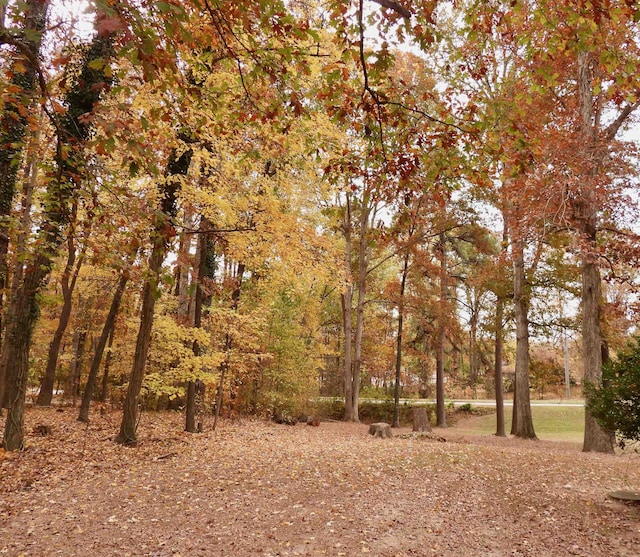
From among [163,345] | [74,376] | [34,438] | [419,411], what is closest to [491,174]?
[163,345]

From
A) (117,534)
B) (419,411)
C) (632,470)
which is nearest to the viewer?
(117,534)

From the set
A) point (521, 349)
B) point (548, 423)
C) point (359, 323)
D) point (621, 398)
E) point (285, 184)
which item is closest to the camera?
point (621, 398)

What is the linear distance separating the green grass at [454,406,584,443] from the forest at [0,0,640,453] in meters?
2.58

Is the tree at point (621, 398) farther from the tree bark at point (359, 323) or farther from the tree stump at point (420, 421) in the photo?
the tree bark at point (359, 323)

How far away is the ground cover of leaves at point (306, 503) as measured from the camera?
14.6ft

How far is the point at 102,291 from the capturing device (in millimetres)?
15547

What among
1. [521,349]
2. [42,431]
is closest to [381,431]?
[521,349]

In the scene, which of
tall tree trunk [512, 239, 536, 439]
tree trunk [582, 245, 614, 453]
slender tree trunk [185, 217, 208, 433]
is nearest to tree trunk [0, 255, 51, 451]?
slender tree trunk [185, 217, 208, 433]

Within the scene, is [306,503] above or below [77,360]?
below

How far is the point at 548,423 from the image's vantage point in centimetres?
2153

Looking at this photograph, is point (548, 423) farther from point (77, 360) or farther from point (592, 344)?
point (77, 360)

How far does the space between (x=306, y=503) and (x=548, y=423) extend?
791 inches

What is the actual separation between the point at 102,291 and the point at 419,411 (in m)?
11.9

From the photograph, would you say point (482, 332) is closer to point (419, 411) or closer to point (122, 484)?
point (419, 411)
